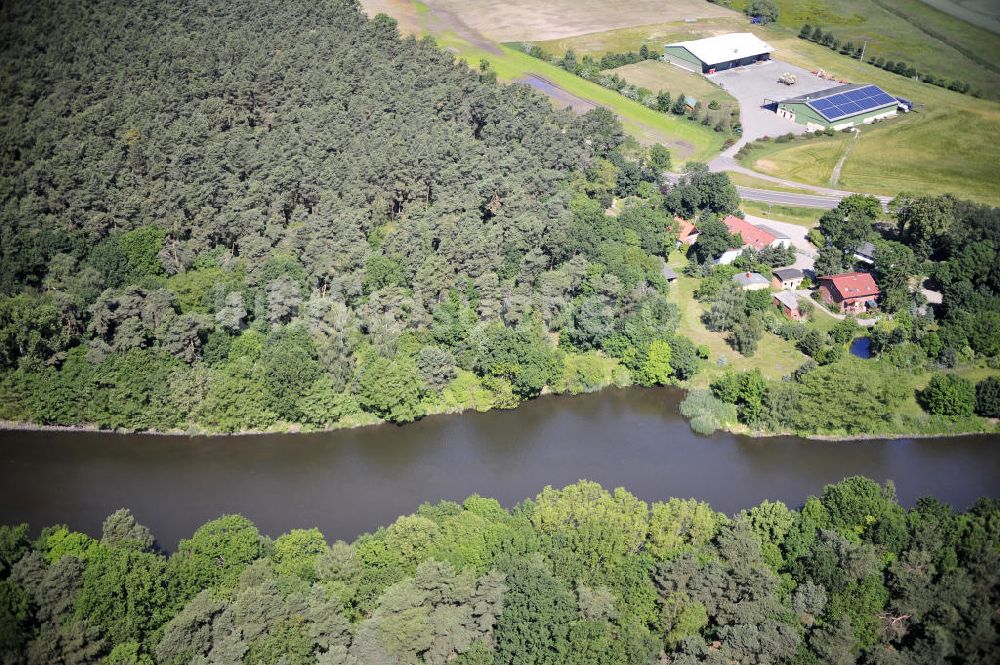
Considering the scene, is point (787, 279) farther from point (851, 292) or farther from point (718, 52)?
point (718, 52)

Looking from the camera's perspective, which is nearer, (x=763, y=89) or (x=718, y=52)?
(x=763, y=89)

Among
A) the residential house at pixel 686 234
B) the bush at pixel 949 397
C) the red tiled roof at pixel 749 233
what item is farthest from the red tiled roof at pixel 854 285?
the bush at pixel 949 397

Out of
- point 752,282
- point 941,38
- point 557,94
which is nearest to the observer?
point 752,282

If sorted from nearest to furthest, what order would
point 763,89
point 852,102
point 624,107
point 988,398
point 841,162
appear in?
point 988,398 → point 841,162 → point 624,107 → point 852,102 → point 763,89

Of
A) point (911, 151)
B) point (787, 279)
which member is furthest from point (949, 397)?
point (911, 151)

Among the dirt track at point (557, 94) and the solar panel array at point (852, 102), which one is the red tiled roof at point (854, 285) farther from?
the dirt track at point (557, 94)

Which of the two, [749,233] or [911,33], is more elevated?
[911,33]

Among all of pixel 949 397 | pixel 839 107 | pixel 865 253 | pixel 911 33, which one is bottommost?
pixel 949 397
